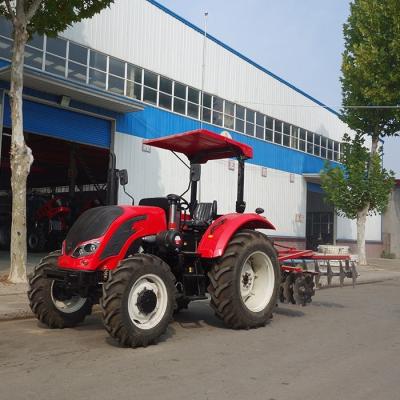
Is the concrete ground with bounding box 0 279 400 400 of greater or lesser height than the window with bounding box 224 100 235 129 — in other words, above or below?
below

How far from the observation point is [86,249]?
19.2 feet

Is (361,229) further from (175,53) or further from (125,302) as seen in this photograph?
(125,302)

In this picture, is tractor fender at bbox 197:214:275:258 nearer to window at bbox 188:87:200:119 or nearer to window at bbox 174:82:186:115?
window at bbox 174:82:186:115

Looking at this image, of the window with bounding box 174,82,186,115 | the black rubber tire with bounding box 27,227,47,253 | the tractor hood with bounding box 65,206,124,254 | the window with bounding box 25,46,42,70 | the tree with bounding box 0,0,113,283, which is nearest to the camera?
the tractor hood with bounding box 65,206,124,254

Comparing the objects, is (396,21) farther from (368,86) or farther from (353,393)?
(353,393)

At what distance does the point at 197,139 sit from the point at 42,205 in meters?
14.0

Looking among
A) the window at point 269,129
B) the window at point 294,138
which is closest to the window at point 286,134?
the window at point 294,138

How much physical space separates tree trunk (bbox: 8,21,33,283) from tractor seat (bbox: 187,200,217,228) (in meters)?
4.64

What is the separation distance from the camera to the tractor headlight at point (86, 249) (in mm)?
5824

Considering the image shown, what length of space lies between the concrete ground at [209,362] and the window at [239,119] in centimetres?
1565

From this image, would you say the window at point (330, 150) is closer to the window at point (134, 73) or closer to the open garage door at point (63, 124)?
the window at point (134, 73)

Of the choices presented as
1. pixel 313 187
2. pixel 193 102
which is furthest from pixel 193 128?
pixel 313 187

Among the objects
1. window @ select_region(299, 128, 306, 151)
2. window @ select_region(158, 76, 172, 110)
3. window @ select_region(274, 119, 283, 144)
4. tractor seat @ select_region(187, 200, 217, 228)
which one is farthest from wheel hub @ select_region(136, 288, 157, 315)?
window @ select_region(299, 128, 306, 151)

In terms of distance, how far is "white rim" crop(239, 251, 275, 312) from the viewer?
7070 millimetres
